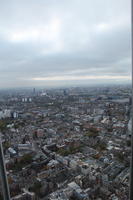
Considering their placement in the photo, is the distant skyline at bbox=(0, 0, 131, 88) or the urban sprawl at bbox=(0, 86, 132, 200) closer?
the distant skyline at bbox=(0, 0, 131, 88)

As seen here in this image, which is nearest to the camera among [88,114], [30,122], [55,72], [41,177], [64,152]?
[41,177]

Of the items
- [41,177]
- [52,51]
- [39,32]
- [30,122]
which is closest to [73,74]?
[52,51]

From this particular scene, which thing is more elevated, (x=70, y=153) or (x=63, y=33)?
(x=63, y=33)

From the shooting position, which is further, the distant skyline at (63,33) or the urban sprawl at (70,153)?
the urban sprawl at (70,153)

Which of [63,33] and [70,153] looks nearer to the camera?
[63,33]

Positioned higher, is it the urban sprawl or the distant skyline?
the distant skyline

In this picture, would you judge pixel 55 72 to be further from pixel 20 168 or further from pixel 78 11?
pixel 20 168

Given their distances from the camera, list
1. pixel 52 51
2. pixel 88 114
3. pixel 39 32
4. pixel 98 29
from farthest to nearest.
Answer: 1. pixel 88 114
2. pixel 52 51
3. pixel 39 32
4. pixel 98 29

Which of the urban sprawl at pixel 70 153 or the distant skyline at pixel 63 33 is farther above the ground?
the distant skyline at pixel 63 33
